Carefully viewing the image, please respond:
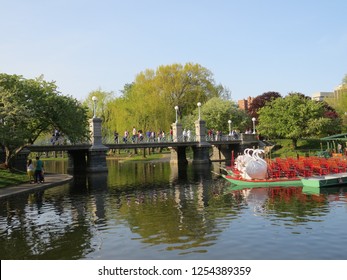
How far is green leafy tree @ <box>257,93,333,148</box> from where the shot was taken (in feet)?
191

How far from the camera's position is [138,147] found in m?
49.0

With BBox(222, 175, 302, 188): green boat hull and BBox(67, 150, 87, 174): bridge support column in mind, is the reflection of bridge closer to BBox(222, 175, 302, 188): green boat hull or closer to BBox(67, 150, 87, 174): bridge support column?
BBox(67, 150, 87, 174): bridge support column

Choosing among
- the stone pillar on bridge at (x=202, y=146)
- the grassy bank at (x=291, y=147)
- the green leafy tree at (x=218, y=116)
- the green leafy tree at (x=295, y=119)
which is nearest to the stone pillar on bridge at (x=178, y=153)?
the stone pillar on bridge at (x=202, y=146)

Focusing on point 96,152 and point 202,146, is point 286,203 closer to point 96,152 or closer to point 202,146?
point 96,152

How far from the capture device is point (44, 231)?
14.9m

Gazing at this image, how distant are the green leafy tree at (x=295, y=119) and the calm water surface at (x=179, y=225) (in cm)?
3557

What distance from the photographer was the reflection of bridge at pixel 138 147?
42219 mm

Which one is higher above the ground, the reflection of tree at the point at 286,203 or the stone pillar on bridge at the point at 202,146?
the stone pillar on bridge at the point at 202,146

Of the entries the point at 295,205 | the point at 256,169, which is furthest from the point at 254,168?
the point at 295,205

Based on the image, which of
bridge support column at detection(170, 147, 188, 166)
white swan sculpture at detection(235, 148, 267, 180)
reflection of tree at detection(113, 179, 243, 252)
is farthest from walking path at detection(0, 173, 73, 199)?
bridge support column at detection(170, 147, 188, 166)

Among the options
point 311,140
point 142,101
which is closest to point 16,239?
point 142,101

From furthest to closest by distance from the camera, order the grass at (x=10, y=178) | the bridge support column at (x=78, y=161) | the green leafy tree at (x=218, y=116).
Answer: the green leafy tree at (x=218, y=116) → the bridge support column at (x=78, y=161) → the grass at (x=10, y=178)

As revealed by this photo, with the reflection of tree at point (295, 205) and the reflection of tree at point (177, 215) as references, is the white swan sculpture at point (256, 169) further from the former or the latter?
the reflection of tree at point (295, 205)

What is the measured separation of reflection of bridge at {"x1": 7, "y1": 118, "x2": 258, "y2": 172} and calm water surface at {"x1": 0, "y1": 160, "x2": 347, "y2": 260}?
1753 centimetres
